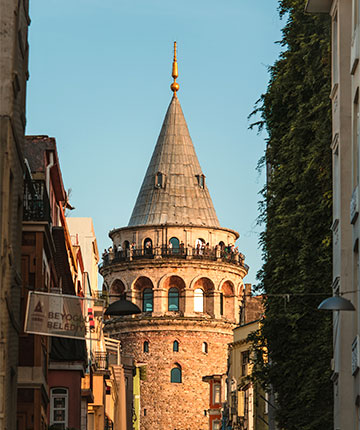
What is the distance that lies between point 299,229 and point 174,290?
255 ft

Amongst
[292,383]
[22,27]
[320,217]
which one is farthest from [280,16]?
[22,27]

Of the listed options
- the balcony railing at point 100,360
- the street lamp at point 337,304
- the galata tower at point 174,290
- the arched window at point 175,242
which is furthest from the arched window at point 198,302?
the street lamp at point 337,304

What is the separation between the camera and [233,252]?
111438 millimetres

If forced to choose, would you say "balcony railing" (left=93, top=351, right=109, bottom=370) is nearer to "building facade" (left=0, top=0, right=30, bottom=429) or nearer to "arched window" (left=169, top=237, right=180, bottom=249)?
"building facade" (left=0, top=0, right=30, bottom=429)

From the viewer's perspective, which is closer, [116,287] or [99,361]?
[99,361]

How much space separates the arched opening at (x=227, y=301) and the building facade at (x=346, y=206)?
8437 cm

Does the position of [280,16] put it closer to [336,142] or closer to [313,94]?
[313,94]

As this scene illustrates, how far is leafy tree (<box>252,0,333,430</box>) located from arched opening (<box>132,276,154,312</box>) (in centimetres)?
7344

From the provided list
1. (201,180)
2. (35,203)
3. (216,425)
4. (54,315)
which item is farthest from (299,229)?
(201,180)

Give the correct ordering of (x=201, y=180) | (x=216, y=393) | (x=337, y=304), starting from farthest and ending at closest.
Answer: (x=201, y=180), (x=216, y=393), (x=337, y=304)

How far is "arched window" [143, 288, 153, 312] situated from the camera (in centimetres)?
10850

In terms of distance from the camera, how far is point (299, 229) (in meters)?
31.6

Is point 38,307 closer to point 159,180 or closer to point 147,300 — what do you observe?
point 147,300

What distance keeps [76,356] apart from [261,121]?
8.26m
